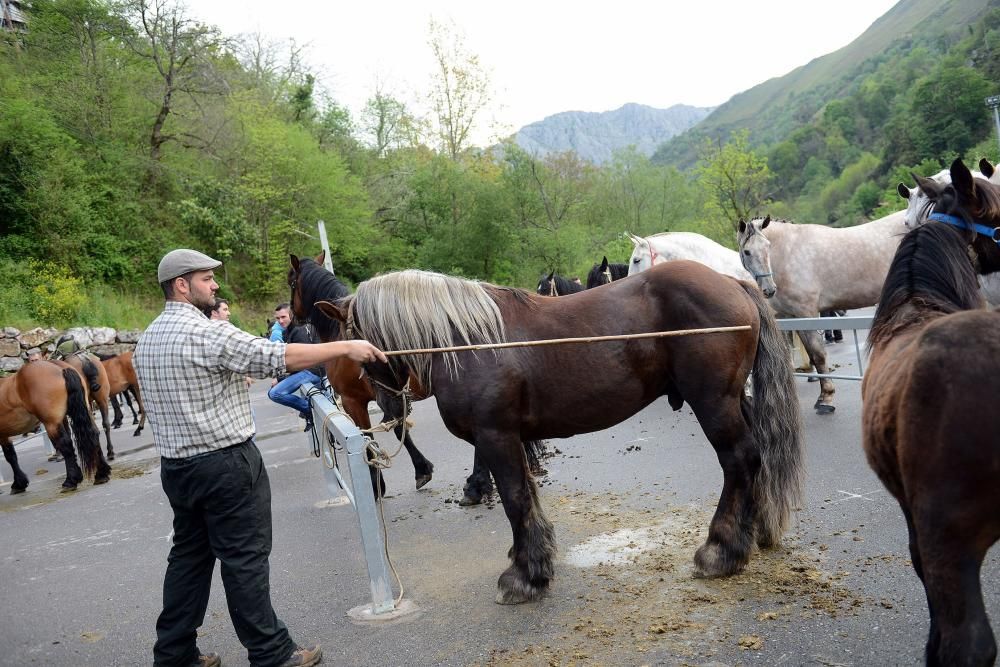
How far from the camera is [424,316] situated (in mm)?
3994

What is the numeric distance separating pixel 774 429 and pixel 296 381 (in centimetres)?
517

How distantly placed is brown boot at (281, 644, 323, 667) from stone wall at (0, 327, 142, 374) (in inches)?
636

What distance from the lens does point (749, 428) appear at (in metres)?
4.26

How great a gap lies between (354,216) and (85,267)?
12.8 meters

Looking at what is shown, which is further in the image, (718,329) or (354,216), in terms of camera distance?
(354,216)

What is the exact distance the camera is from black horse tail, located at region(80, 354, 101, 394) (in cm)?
1161

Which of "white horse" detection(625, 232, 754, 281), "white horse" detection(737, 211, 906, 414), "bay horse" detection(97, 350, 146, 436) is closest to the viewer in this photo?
"white horse" detection(737, 211, 906, 414)

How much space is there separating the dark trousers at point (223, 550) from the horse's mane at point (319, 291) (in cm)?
293

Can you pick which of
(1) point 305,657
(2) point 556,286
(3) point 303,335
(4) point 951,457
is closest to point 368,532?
(1) point 305,657

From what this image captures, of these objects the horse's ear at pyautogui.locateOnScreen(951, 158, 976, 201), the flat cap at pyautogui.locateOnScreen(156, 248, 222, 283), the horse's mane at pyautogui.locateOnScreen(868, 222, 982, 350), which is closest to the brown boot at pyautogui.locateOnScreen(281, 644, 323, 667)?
the flat cap at pyautogui.locateOnScreen(156, 248, 222, 283)

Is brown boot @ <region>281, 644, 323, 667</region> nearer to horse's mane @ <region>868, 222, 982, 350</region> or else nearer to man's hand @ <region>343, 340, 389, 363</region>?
man's hand @ <region>343, 340, 389, 363</region>

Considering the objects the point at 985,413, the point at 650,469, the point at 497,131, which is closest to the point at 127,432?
the point at 650,469

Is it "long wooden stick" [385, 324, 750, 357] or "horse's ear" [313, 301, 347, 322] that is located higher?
"horse's ear" [313, 301, 347, 322]

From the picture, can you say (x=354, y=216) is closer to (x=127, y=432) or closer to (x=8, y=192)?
(x=8, y=192)
